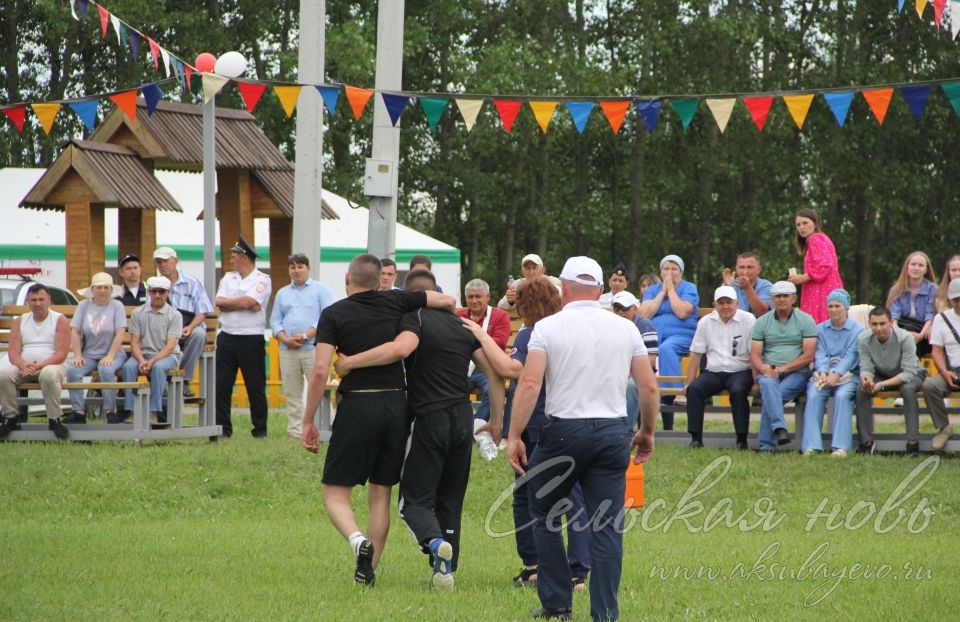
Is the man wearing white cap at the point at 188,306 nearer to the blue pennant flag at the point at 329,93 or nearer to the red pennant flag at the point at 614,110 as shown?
the blue pennant flag at the point at 329,93

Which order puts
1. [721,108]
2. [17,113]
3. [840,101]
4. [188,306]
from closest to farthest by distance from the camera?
[840,101], [721,108], [188,306], [17,113]

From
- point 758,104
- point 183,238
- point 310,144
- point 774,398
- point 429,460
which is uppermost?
point 758,104

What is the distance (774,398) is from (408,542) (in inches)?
175

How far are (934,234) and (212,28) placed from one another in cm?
2038

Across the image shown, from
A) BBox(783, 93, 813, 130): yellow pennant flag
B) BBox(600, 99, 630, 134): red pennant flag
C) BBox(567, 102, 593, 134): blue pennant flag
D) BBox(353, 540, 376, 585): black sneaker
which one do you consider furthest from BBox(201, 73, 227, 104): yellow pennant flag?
BBox(353, 540, 376, 585): black sneaker

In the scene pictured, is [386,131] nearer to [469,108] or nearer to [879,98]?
[469,108]

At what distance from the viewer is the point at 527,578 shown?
7.96m

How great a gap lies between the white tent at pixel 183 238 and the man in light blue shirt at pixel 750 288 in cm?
991

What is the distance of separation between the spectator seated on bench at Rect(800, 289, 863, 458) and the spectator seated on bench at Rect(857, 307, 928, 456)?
11 centimetres

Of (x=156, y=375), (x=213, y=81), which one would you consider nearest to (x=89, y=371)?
(x=156, y=375)

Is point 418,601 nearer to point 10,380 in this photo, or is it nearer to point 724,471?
point 724,471

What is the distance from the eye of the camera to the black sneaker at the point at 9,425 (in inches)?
521

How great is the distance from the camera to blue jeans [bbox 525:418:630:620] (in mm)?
6609

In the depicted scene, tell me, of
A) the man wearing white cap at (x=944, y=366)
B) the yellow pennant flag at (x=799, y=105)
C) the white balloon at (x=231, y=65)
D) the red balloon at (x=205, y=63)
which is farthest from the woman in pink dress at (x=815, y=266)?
the red balloon at (x=205, y=63)
